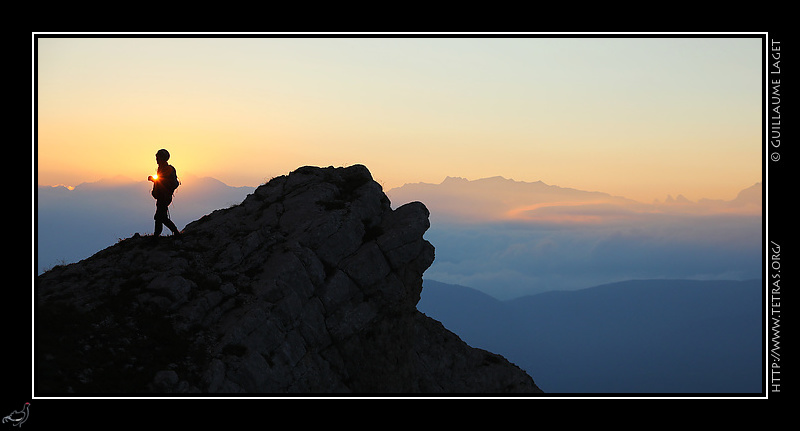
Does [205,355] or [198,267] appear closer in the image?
[205,355]

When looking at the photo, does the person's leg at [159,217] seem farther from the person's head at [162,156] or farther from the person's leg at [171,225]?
the person's head at [162,156]

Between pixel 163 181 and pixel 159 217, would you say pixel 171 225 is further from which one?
pixel 163 181

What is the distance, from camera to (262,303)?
30297 mm

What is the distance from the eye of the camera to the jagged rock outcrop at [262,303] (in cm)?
2669

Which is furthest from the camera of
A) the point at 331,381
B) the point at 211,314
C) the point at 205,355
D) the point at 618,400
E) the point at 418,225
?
the point at 418,225

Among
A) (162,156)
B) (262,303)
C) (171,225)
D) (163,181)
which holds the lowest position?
(262,303)

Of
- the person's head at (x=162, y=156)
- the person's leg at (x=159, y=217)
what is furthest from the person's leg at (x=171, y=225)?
the person's head at (x=162, y=156)

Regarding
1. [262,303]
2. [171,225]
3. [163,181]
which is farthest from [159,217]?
[262,303]

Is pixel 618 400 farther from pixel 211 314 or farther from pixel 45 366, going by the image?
pixel 45 366

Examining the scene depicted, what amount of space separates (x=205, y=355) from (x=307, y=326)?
16.9 ft

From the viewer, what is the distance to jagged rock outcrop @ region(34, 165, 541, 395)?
26.7m

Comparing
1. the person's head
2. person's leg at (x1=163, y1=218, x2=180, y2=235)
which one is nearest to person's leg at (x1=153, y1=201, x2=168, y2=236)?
person's leg at (x1=163, y1=218, x2=180, y2=235)
